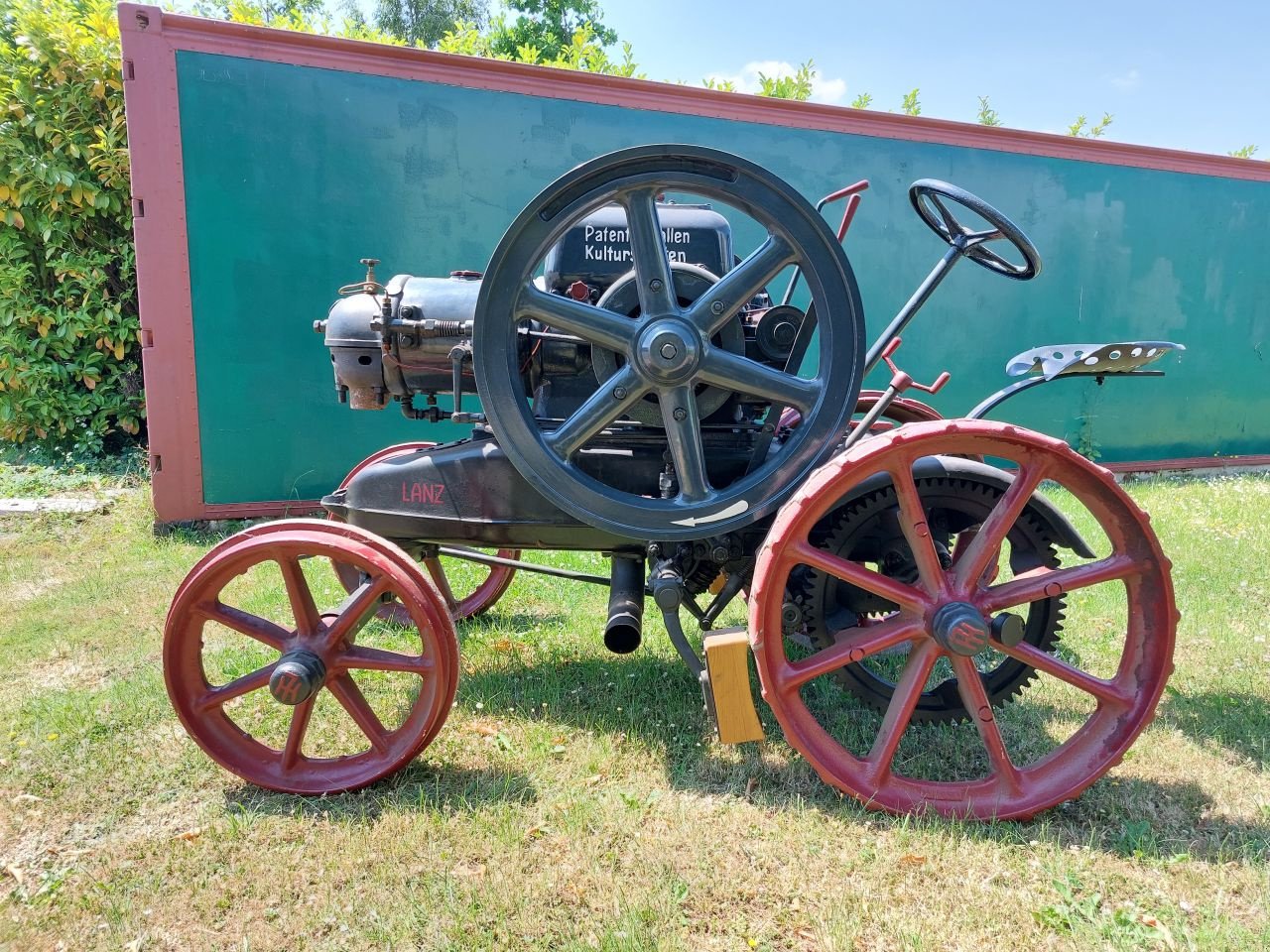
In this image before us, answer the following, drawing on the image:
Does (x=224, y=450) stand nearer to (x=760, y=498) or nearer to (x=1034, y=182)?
(x=760, y=498)

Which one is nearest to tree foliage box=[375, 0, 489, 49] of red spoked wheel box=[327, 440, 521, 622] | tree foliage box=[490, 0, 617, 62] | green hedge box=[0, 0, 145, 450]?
tree foliage box=[490, 0, 617, 62]

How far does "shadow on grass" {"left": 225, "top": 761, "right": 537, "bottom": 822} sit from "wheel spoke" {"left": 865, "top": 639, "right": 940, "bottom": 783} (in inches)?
40.8

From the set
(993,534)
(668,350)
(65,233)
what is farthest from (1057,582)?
(65,233)

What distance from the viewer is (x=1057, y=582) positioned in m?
2.26

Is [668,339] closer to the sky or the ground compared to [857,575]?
closer to the sky

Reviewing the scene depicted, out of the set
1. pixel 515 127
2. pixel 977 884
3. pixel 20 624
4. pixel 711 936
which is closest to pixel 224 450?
pixel 20 624

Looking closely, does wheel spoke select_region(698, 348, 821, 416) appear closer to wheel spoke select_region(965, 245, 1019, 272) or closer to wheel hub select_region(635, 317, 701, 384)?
wheel hub select_region(635, 317, 701, 384)

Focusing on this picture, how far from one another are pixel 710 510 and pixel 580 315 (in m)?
0.73

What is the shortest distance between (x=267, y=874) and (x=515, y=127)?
15.8 feet

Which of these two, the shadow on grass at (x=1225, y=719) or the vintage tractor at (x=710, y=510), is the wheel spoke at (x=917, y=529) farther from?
the shadow on grass at (x=1225, y=719)

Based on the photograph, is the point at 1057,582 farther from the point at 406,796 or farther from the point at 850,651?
the point at 406,796

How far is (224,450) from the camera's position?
5.18 m

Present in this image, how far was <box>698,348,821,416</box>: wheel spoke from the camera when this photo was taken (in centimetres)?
240

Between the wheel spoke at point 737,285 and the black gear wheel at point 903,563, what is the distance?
0.75 metres
